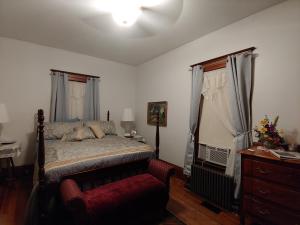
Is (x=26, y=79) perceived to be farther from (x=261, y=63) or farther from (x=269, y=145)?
(x=269, y=145)

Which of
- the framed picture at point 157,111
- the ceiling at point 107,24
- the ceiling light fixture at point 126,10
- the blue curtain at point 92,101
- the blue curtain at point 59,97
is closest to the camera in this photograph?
the ceiling light fixture at point 126,10

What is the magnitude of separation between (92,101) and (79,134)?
1165 millimetres

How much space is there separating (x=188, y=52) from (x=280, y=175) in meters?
2.38

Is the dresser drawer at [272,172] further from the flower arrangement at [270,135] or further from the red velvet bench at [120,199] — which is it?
the red velvet bench at [120,199]

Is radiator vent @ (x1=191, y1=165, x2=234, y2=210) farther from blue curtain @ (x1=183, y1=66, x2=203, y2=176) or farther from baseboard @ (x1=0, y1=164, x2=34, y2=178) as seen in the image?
baseboard @ (x1=0, y1=164, x2=34, y2=178)

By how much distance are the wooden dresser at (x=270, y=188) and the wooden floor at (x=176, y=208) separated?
323 millimetres

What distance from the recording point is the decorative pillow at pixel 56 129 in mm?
2938

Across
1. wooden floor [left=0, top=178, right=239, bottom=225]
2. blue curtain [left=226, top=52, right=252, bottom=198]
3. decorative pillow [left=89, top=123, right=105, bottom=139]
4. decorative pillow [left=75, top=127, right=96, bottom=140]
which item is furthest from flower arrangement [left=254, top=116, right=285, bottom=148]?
decorative pillow [left=75, top=127, right=96, bottom=140]

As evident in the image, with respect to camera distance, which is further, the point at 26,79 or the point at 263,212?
the point at 26,79

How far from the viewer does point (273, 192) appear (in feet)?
5.20

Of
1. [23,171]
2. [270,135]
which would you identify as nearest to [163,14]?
[270,135]

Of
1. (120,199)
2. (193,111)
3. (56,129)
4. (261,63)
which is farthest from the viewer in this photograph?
(56,129)

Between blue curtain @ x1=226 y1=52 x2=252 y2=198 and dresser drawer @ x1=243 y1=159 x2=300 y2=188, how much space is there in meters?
0.44

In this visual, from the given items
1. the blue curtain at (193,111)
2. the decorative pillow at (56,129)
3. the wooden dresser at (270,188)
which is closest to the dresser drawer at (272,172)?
the wooden dresser at (270,188)
